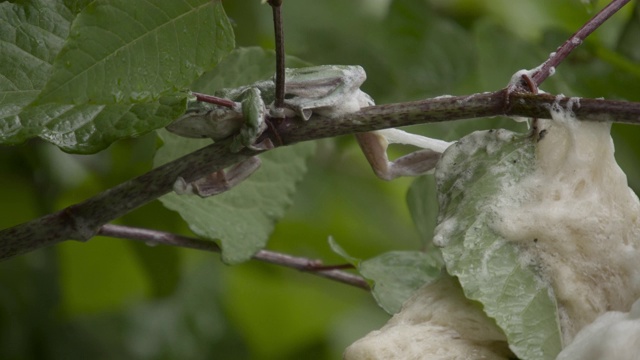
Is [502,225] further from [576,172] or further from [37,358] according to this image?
[37,358]

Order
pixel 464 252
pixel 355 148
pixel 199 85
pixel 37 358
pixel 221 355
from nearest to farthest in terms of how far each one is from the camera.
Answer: pixel 464 252 → pixel 199 85 → pixel 37 358 → pixel 221 355 → pixel 355 148

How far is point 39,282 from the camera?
1.02 m

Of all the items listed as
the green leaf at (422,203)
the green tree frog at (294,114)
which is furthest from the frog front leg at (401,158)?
the green leaf at (422,203)

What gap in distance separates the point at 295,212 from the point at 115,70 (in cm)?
77

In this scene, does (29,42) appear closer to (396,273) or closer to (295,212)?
(396,273)

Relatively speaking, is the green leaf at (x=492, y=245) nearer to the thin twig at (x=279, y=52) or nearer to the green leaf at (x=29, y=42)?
the thin twig at (x=279, y=52)

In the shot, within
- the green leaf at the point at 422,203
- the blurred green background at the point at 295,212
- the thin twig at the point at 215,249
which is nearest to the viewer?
the thin twig at the point at 215,249

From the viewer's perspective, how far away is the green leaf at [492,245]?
0.41 meters

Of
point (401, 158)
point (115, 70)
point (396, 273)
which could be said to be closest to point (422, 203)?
point (396, 273)

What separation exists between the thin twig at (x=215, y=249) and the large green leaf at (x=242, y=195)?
11 mm

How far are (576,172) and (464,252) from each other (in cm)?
6

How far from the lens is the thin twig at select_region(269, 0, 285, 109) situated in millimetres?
414

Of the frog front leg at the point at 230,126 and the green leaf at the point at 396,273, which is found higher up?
the frog front leg at the point at 230,126

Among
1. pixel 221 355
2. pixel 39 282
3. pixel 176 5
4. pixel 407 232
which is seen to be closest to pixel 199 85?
pixel 176 5
